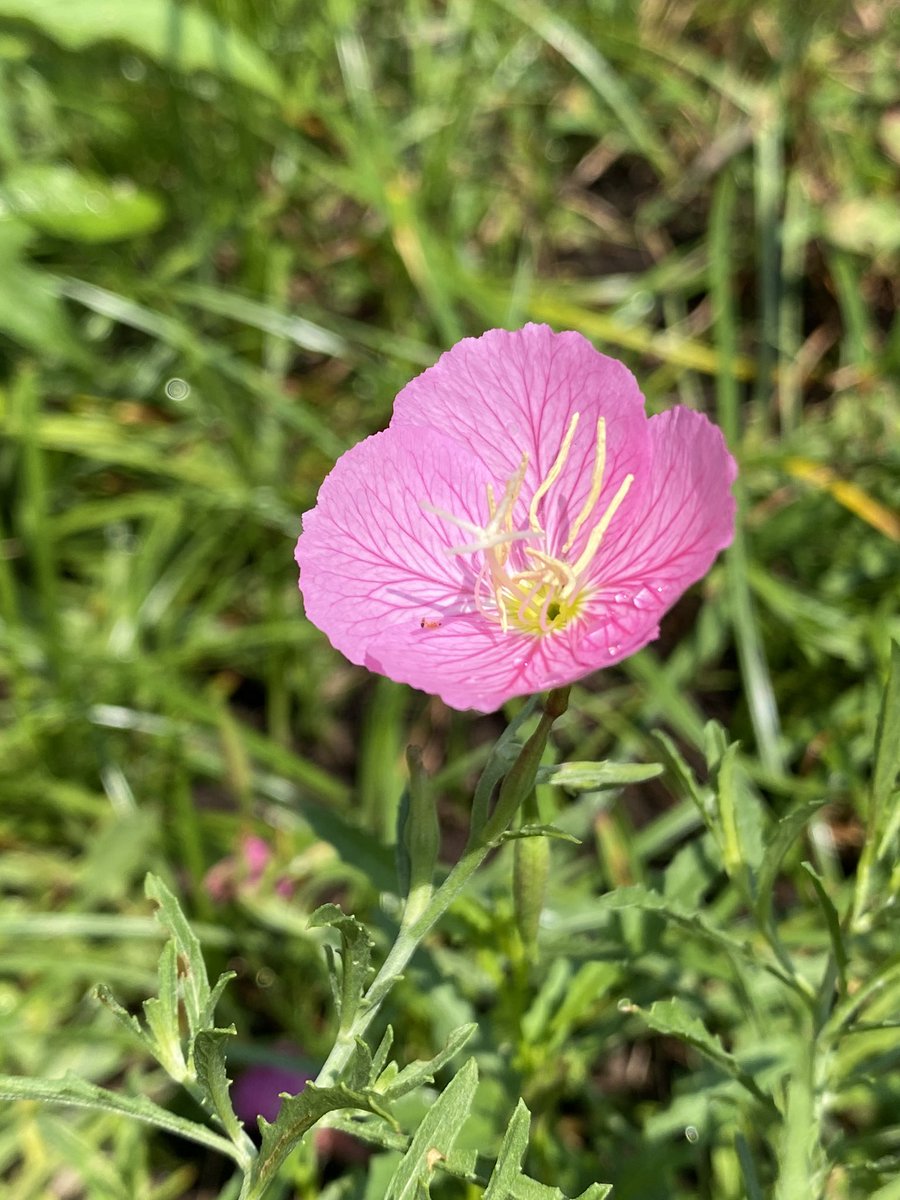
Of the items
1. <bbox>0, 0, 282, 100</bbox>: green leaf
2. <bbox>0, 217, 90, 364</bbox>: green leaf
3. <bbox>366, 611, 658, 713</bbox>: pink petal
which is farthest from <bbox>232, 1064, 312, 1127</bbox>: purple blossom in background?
<bbox>0, 0, 282, 100</bbox>: green leaf

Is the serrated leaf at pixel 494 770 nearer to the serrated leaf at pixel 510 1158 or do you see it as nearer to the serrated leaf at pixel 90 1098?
the serrated leaf at pixel 510 1158

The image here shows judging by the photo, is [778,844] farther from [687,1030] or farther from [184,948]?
[184,948]

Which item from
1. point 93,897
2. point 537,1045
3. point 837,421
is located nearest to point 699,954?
point 537,1045

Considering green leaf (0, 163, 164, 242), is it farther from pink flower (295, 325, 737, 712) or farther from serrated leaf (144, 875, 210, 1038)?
serrated leaf (144, 875, 210, 1038)

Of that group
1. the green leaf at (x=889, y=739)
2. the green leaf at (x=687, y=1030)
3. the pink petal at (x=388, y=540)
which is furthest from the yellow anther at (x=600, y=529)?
the green leaf at (x=687, y=1030)

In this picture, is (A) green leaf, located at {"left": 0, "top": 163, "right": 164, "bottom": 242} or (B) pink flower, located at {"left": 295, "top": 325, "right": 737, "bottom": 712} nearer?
(B) pink flower, located at {"left": 295, "top": 325, "right": 737, "bottom": 712}

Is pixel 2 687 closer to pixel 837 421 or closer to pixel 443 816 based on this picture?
pixel 443 816
